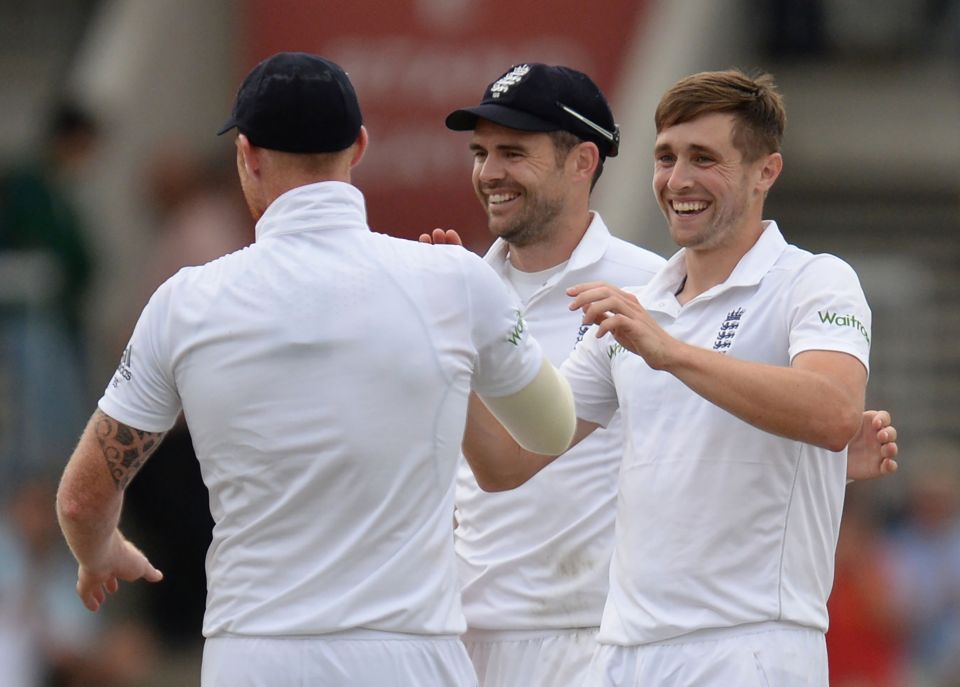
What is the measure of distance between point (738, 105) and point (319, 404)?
1381mm

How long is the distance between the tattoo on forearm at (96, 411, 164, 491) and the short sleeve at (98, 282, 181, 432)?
0.05 ft

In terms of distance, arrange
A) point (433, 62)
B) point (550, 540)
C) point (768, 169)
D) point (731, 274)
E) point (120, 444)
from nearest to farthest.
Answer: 1. point (120, 444)
2. point (731, 274)
3. point (768, 169)
4. point (550, 540)
5. point (433, 62)

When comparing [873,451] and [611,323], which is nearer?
[611,323]

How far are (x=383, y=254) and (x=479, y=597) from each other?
55.9 inches

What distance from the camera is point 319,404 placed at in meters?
4.01

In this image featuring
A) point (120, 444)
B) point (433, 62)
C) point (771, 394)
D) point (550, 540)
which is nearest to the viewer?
point (120, 444)

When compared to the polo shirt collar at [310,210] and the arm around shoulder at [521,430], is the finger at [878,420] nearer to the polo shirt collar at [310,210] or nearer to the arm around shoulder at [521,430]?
the arm around shoulder at [521,430]

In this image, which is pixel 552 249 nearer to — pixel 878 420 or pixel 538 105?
pixel 538 105

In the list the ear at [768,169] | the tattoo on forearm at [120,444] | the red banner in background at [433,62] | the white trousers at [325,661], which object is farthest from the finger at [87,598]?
the red banner in background at [433,62]

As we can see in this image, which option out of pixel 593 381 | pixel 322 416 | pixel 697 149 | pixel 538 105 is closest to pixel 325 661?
pixel 322 416

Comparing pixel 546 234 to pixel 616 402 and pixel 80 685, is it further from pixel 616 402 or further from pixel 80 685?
pixel 80 685

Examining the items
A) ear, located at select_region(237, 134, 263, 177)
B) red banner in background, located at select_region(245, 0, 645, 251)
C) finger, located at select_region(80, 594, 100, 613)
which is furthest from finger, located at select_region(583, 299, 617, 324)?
red banner in background, located at select_region(245, 0, 645, 251)

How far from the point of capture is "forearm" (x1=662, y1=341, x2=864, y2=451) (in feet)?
13.9

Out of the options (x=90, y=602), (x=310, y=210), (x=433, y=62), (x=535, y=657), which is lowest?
(x=90, y=602)
